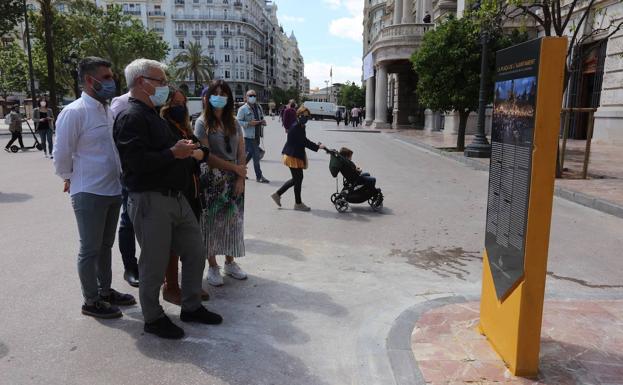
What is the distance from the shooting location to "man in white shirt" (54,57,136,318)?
11.8 feet

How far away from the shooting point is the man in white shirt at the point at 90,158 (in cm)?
358

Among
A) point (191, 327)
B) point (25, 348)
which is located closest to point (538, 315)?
point (191, 327)

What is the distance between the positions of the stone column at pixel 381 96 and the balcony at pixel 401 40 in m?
2.58

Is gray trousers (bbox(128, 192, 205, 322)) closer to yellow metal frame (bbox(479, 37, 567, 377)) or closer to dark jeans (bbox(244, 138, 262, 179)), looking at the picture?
yellow metal frame (bbox(479, 37, 567, 377))

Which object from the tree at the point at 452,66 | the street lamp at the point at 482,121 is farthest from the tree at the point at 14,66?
the street lamp at the point at 482,121

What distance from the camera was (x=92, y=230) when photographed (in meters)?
3.65

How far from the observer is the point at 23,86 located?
5006cm

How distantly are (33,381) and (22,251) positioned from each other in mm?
3025

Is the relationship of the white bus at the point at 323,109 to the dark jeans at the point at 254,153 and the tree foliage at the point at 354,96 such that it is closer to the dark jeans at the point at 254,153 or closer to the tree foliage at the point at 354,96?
the tree foliage at the point at 354,96

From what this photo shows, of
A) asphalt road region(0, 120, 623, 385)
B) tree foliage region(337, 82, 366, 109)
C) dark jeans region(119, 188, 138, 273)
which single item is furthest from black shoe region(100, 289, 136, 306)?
tree foliage region(337, 82, 366, 109)

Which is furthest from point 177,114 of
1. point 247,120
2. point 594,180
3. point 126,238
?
point 594,180

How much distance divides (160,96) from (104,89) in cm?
55

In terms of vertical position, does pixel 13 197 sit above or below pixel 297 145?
below

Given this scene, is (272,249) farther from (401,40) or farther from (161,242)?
(401,40)
